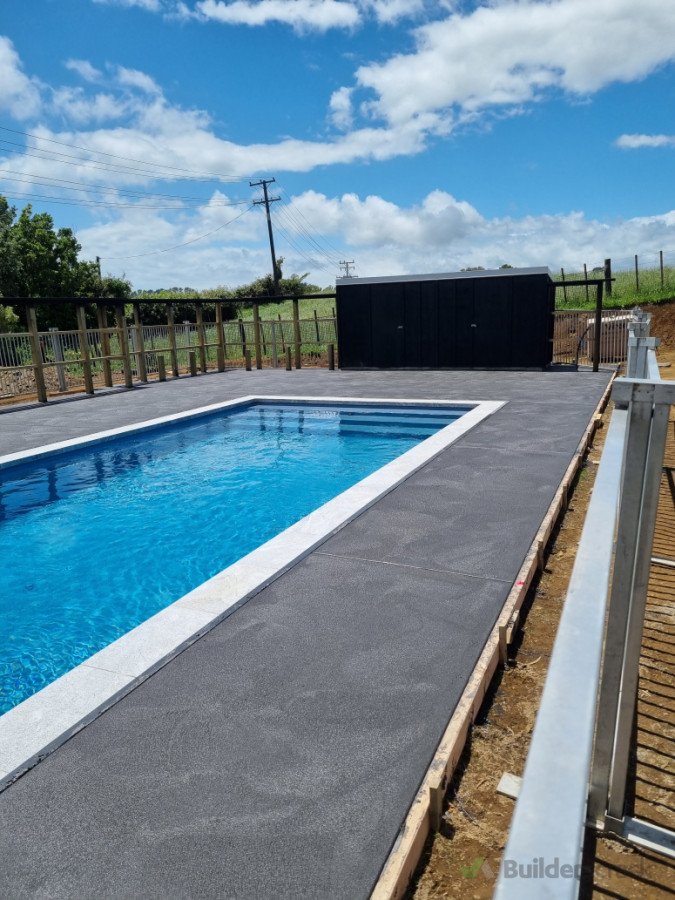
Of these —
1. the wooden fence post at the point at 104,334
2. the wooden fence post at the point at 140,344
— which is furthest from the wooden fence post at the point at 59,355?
the wooden fence post at the point at 140,344

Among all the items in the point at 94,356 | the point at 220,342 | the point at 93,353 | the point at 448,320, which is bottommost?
the point at 94,356

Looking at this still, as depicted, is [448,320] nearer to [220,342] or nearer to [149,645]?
[220,342]

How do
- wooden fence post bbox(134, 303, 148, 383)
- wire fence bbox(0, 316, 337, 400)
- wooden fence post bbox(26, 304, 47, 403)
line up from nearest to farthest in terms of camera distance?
wooden fence post bbox(26, 304, 47, 403)
wire fence bbox(0, 316, 337, 400)
wooden fence post bbox(134, 303, 148, 383)

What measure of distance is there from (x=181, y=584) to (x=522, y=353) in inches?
571

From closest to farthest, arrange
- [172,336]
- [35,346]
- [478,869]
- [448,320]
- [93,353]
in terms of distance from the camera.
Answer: [478,869], [35,346], [448,320], [172,336], [93,353]

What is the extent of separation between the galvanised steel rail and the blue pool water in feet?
12.8

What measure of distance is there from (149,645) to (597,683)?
3130mm

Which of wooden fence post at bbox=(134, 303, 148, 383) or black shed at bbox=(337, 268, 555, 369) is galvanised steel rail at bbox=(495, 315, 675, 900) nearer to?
black shed at bbox=(337, 268, 555, 369)

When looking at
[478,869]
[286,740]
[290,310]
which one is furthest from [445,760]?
[290,310]

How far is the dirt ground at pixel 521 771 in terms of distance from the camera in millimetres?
2176

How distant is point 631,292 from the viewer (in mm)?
31781

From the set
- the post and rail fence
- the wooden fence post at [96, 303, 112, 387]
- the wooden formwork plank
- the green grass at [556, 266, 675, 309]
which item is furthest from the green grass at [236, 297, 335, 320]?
the wooden formwork plank

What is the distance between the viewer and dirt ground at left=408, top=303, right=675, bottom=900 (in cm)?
218

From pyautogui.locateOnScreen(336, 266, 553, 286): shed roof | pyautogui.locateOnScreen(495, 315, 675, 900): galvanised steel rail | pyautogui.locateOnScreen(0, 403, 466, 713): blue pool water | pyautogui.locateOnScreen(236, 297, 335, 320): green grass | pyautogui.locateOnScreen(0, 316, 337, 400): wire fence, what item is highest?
pyautogui.locateOnScreen(236, 297, 335, 320): green grass
